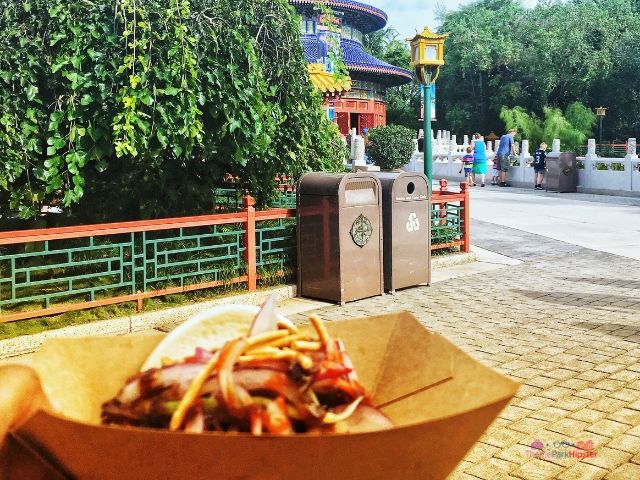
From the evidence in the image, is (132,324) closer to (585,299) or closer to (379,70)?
(585,299)

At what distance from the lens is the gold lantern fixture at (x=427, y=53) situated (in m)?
13.4

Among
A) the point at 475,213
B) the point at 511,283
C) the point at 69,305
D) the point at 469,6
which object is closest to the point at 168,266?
the point at 69,305

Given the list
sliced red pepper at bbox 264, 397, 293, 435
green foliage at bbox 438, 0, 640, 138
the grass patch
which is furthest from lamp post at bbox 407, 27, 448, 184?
green foliage at bbox 438, 0, 640, 138

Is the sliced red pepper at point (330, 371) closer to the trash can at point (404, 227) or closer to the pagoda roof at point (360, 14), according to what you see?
the trash can at point (404, 227)

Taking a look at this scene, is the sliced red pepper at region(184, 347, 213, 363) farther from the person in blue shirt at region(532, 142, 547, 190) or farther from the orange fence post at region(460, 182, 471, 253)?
the person in blue shirt at region(532, 142, 547, 190)

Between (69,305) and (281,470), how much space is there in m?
5.84

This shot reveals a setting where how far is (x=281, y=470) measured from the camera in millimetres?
1160

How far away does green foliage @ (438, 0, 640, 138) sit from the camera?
41.9 meters

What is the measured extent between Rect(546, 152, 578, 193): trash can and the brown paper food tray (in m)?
23.2

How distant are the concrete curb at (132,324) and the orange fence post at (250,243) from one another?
0.55ft

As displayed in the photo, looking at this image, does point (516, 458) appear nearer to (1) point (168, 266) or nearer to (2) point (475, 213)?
(1) point (168, 266)

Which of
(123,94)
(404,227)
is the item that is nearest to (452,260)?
(404,227)

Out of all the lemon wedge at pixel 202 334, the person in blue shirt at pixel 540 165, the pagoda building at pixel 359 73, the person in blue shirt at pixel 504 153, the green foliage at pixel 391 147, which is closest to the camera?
the lemon wedge at pixel 202 334

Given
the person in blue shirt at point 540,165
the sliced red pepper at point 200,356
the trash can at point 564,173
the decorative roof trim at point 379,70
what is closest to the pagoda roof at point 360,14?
the decorative roof trim at point 379,70
